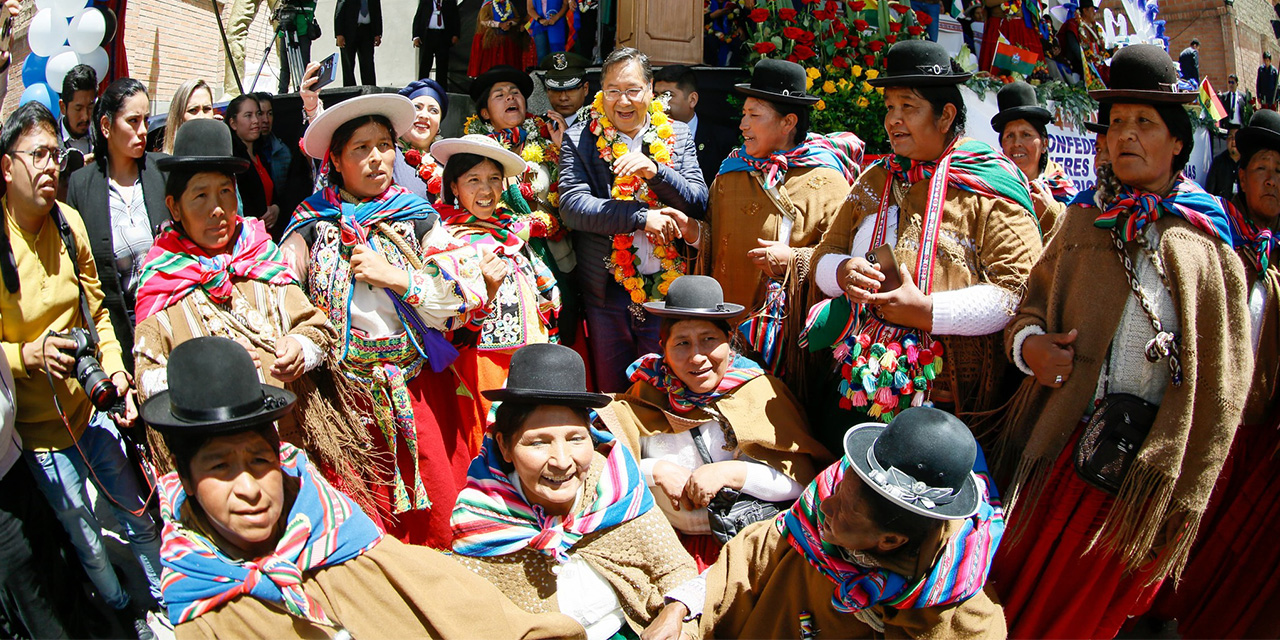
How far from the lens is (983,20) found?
834cm

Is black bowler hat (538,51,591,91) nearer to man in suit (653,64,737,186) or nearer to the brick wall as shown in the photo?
man in suit (653,64,737,186)

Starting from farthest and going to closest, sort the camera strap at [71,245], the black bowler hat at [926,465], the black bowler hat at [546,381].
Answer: the camera strap at [71,245]
the black bowler hat at [546,381]
the black bowler hat at [926,465]

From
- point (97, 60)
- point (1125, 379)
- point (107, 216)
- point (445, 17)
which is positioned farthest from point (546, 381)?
point (445, 17)

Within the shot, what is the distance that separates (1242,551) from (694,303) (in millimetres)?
2178

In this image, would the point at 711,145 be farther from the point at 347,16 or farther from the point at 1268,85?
the point at 1268,85

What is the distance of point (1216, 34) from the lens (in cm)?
1630

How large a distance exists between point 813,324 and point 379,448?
69.8 inches

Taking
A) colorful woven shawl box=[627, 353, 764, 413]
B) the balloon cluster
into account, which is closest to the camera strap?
colorful woven shawl box=[627, 353, 764, 413]

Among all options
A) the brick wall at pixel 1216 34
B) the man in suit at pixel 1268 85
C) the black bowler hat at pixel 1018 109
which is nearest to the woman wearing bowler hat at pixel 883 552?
the black bowler hat at pixel 1018 109

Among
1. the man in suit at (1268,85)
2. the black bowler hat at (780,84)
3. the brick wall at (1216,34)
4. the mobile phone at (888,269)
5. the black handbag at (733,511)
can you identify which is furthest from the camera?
the brick wall at (1216,34)

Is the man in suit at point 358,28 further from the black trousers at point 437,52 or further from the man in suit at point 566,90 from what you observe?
the man in suit at point 566,90

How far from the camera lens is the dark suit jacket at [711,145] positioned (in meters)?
5.96

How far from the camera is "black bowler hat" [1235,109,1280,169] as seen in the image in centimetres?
328

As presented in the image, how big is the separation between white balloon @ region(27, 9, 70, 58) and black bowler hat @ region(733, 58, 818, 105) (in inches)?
163
